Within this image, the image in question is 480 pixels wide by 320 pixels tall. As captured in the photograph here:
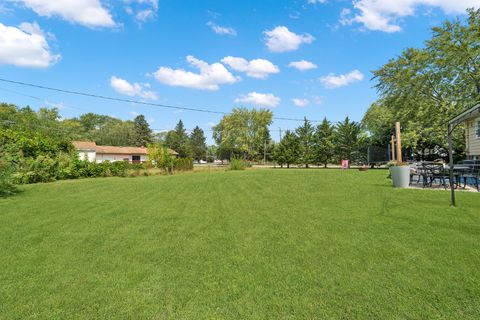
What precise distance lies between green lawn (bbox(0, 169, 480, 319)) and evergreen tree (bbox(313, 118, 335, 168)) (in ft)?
96.0

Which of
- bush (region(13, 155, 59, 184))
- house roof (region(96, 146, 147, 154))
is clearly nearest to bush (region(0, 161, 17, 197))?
bush (region(13, 155, 59, 184))

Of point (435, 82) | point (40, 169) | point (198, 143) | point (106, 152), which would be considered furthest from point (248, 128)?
point (40, 169)

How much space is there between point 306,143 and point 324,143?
100 inches

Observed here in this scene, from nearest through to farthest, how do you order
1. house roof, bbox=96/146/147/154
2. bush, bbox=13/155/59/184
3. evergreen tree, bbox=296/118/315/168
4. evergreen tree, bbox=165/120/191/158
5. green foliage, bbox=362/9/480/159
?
1. bush, bbox=13/155/59/184
2. green foliage, bbox=362/9/480/159
3. evergreen tree, bbox=296/118/315/168
4. house roof, bbox=96/146/147/154
5. evergreen tree, bbox=165/120/191/158

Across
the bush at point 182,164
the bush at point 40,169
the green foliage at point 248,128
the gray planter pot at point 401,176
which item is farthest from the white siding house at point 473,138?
the green foliage at point 248,128

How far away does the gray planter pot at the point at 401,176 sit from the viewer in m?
8.72

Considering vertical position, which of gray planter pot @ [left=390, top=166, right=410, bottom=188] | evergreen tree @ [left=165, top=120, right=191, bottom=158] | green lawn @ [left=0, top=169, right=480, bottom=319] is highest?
evergreen tree @ [left=165, top=120, right=191, bottom=158]

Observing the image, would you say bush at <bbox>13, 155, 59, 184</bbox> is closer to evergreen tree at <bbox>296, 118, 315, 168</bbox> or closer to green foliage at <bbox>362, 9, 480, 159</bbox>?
green foliage at <bbox>362, 9, 480, 159</bbox>

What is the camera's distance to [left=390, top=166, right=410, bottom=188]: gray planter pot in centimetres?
872

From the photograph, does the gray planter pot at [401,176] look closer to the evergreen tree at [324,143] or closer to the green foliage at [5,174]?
the green foliage at [5,174]

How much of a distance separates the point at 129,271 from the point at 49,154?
650 inches

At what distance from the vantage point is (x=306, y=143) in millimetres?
36375

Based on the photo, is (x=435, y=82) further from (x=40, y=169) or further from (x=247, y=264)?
(x=40, y=169)

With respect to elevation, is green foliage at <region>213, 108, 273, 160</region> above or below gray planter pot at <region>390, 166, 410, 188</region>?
above
